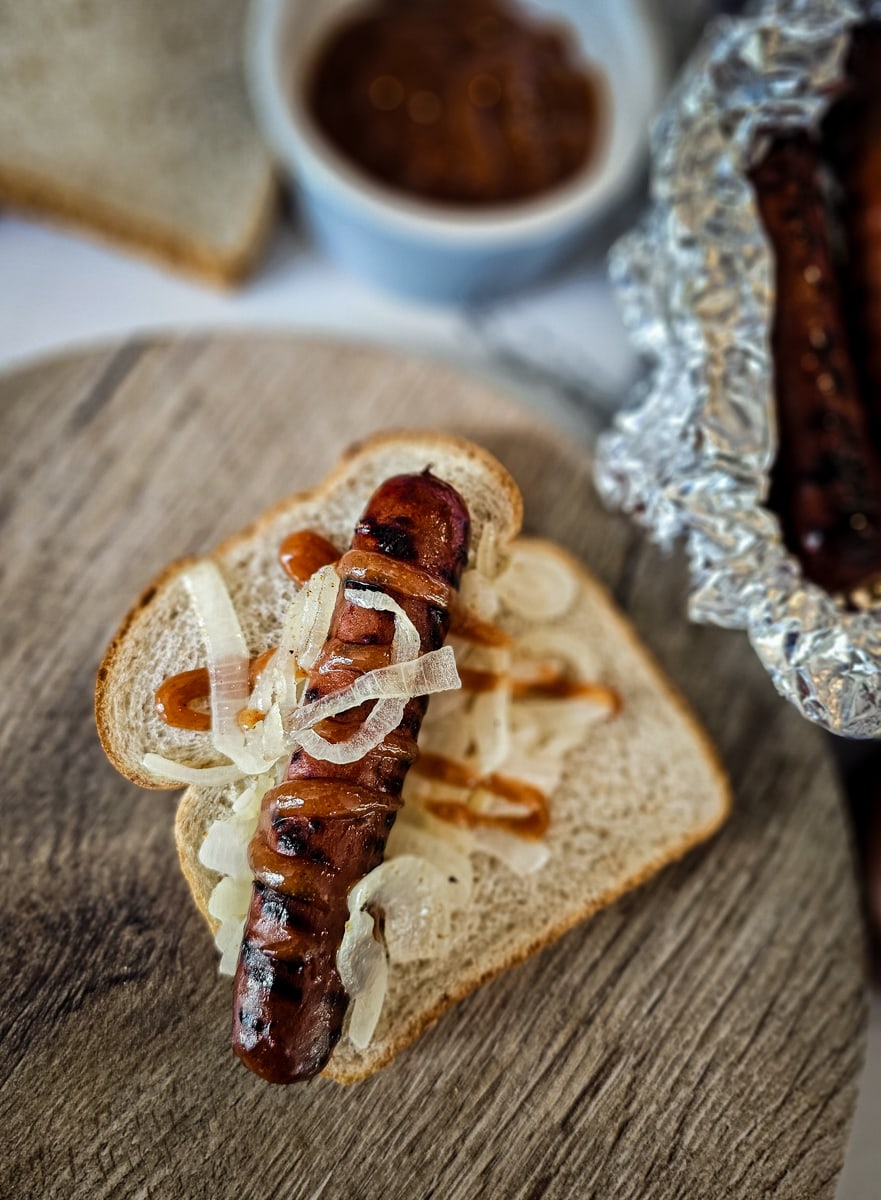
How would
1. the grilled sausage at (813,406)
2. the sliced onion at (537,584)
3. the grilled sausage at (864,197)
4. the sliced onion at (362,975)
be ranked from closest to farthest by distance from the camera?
the sliced onion at (362,975) → the grilled sausage at (813,406) → the sliced onion at (537,584) → the grilled sausage at (864,197)

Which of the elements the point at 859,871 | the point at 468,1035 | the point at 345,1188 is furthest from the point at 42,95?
the point at 859,871

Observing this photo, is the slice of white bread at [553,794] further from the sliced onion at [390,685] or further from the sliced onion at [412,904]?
the sliced onion at [390,685]

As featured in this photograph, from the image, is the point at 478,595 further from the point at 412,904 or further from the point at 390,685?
the point at 412,904

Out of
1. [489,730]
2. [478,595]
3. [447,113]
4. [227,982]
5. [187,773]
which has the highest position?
[447,113]

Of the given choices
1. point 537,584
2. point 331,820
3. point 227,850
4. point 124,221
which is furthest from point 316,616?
point 124,221

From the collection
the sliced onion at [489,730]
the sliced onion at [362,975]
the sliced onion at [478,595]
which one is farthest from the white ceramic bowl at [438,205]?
the sliced onion at [362,975]

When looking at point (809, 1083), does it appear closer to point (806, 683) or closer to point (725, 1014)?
point (725, 1014)
